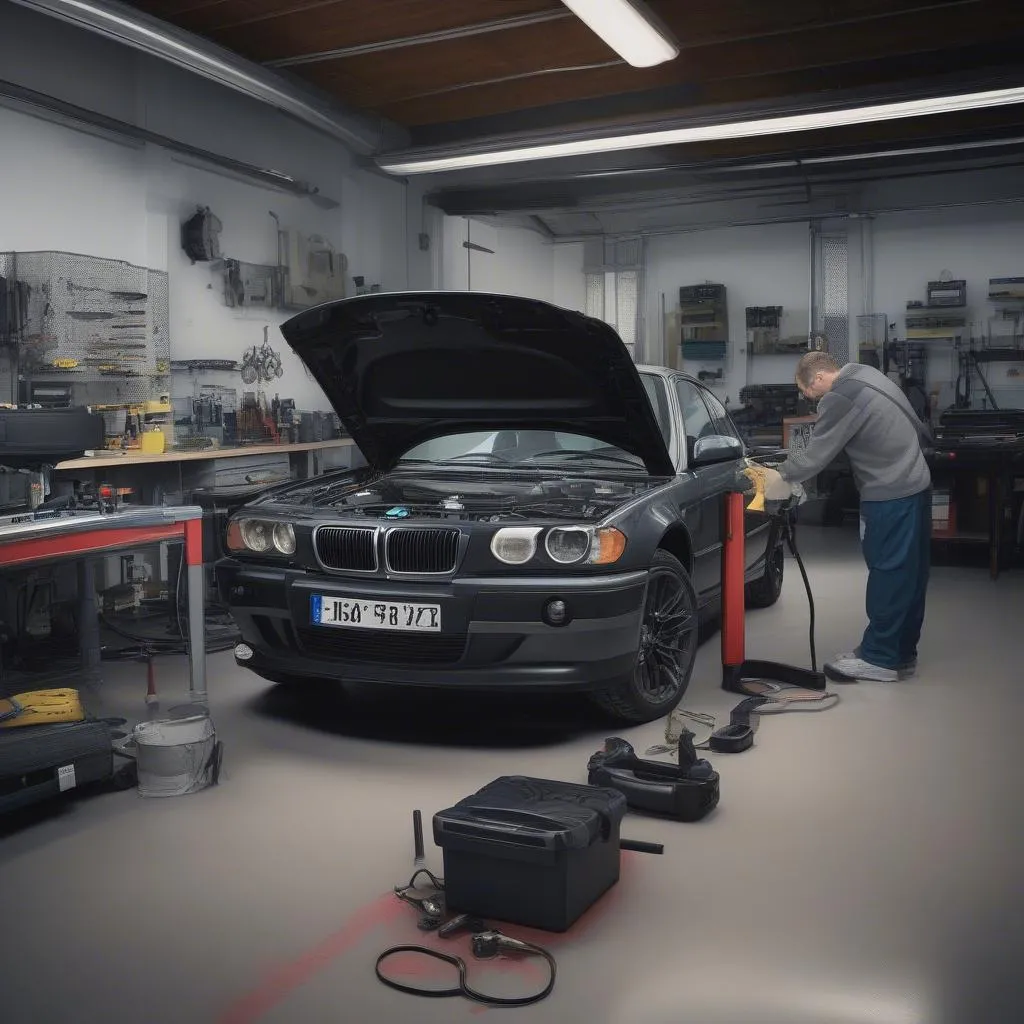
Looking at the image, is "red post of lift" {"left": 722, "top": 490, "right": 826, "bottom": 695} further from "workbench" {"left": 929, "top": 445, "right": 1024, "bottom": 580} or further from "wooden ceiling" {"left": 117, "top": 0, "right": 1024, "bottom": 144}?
"workbench" {"left": 929, "top": 445, "right": 1024, "bottom": 580}

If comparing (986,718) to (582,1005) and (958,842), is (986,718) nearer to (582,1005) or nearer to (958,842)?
(958,842)

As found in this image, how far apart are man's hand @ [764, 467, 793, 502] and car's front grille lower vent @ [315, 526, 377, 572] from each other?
1921mm

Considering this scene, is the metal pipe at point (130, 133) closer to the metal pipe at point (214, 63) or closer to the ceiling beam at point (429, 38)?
the metal pipe at point (214, 63)

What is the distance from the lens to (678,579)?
157 inches

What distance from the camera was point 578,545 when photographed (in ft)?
11.5

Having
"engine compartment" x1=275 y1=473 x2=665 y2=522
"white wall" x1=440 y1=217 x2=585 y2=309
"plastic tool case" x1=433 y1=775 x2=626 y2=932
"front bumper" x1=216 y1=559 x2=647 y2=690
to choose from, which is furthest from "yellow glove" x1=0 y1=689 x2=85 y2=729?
"white wall" x1=440 y1=217 x2=585 y2=309

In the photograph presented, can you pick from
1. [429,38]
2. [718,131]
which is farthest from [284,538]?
[718,131]

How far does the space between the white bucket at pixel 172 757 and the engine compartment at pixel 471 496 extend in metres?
0.90

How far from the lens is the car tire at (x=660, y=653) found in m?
3.78

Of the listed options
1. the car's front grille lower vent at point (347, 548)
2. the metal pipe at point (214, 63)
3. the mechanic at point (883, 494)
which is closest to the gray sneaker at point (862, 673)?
the mechanic at point (883, 494)

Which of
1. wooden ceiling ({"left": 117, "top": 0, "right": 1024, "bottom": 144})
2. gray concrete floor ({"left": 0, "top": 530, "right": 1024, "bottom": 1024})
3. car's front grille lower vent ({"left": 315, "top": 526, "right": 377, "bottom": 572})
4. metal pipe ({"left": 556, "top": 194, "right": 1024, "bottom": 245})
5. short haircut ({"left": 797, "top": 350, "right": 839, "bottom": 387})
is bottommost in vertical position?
gray concrete floor ({"left": 0, "top": 530, "right": 1024, "bottom": 1024})

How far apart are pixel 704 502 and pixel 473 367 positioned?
1.11 metres

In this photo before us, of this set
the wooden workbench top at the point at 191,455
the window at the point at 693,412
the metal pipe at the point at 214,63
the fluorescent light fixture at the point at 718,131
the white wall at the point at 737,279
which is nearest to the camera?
the window at the point at 693,412

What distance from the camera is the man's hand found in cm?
471
